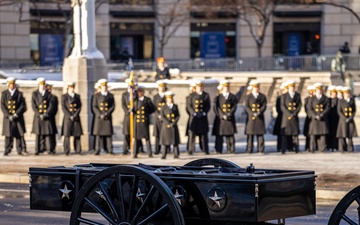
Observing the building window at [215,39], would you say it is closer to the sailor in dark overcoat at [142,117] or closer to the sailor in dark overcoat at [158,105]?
the sailor in dark overcoat at [158,105]

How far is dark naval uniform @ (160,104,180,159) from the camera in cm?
2391

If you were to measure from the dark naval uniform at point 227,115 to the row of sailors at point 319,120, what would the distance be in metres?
1.14

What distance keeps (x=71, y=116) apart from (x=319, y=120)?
238 inches

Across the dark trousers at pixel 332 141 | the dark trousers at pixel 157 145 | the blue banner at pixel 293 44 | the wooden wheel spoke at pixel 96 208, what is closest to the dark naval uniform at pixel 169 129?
the dark trousers at pixel 157 145

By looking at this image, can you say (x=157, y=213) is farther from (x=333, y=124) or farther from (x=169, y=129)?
(x=333, y=124)

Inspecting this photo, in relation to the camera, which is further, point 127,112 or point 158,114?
point 127,112

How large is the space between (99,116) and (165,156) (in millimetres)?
2048

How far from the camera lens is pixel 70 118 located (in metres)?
24.9

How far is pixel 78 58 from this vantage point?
25.7 m

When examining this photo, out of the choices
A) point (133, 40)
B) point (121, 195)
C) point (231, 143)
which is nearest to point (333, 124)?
point (231, 143)

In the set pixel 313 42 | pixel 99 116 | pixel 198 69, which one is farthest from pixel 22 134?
pixel 313 42

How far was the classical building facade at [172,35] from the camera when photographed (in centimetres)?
5469

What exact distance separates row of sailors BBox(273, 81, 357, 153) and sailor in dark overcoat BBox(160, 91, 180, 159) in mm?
2806

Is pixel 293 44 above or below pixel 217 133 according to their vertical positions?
above
